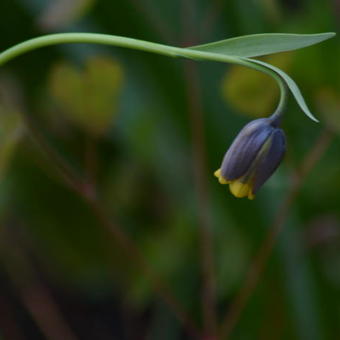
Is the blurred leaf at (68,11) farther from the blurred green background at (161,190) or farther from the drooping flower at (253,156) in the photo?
the drooping flower at (253,156)

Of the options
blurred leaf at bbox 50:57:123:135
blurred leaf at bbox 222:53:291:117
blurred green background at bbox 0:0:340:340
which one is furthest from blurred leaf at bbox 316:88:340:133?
blurred leaf at bbox 50:57:123:135

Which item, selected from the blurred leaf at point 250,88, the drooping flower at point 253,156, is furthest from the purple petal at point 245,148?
the blurred leaf at point 250,88

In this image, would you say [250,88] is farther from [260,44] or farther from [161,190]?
[161,190]

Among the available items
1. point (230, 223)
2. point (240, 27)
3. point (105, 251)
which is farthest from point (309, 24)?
point (105, 251)

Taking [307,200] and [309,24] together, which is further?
[307,200]

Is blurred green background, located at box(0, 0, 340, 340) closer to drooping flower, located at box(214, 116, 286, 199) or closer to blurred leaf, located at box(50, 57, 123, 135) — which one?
blurred leaf, located at box(50, 57, 123, 135)

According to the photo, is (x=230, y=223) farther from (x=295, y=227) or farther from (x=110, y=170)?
(x=110, y=170)
